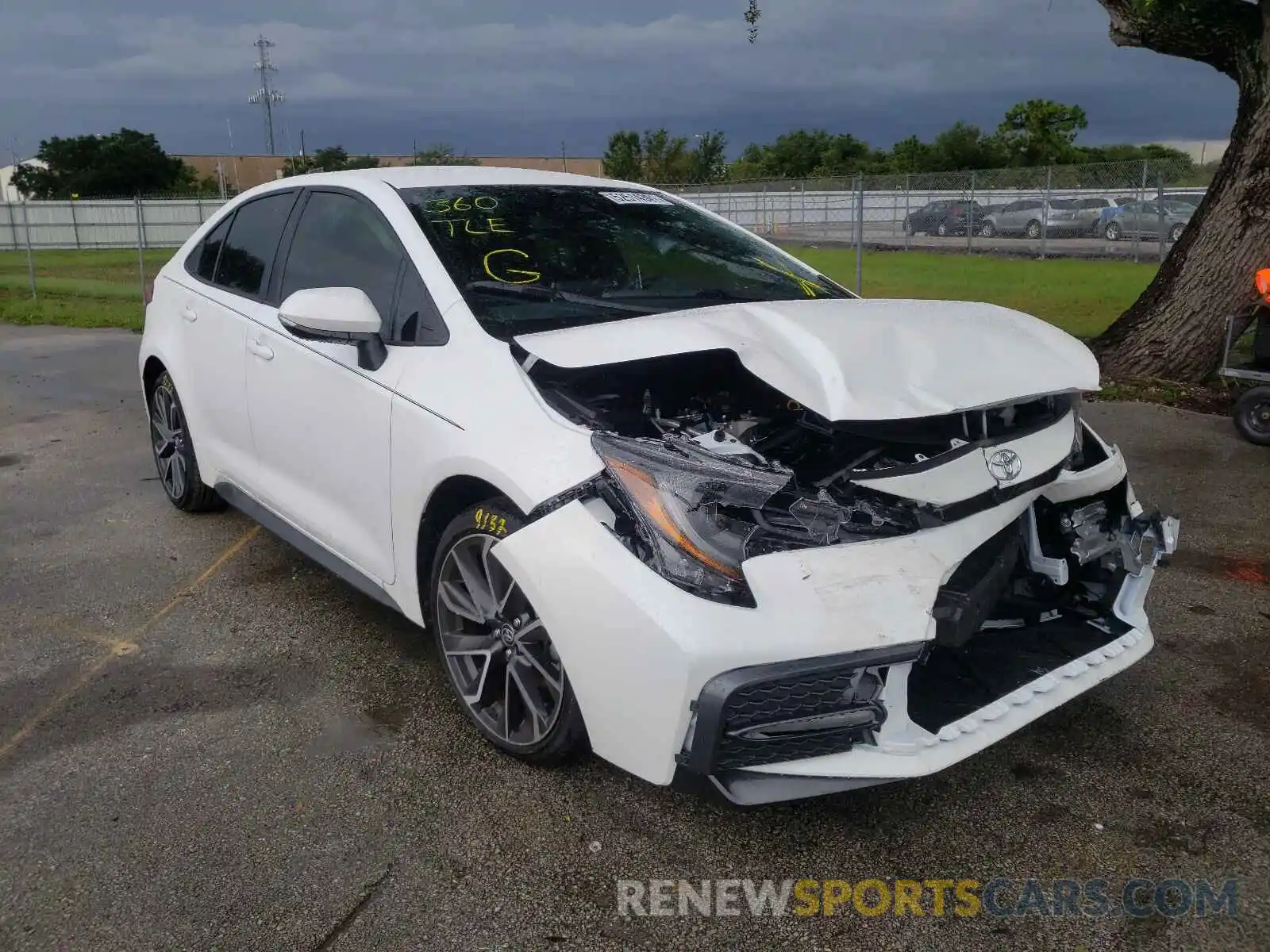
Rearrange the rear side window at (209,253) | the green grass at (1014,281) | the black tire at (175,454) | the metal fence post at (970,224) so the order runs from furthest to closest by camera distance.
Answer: the metal fence post at (970,224) < the green grass at (1014,281) < the black tire at (175,454) < the rear side window at (209,253)

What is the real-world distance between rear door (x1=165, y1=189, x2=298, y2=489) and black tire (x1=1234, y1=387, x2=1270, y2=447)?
597cm

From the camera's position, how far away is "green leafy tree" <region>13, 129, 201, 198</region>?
2290 inches

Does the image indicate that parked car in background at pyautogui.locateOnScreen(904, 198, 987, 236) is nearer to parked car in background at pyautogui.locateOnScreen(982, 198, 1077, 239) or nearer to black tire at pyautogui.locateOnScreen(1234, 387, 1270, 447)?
parked car in background at pyautogui.locateOnScreen(982, 198, 1077, 239)

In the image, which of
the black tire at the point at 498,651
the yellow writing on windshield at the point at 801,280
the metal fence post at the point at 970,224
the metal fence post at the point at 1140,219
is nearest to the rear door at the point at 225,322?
the black tire at the point at 498,651

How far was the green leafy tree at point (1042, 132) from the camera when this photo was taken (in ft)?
167

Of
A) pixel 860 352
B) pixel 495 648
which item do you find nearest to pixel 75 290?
pixel 495 648

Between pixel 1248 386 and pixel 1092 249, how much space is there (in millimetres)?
14605

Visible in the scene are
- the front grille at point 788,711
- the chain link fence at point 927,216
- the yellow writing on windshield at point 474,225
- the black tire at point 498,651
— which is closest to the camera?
the front grille at point 788,711

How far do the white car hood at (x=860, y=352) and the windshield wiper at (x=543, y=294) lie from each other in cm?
30

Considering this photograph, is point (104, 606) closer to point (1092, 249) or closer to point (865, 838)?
point (865, 838)

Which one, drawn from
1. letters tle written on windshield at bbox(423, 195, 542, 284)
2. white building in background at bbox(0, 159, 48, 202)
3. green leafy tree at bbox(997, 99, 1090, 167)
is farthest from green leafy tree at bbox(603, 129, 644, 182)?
letters tle written on windshield at bbox(423, 195, 542, 284)

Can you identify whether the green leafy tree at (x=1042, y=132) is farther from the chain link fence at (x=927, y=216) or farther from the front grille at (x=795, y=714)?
the front grille at (x=795, y=714)

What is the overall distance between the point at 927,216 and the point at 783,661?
23.8 meters

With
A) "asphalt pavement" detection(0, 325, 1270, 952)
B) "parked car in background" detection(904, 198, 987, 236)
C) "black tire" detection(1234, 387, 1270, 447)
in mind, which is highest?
"parked car in background" detection(904, 198, 987, 236)
